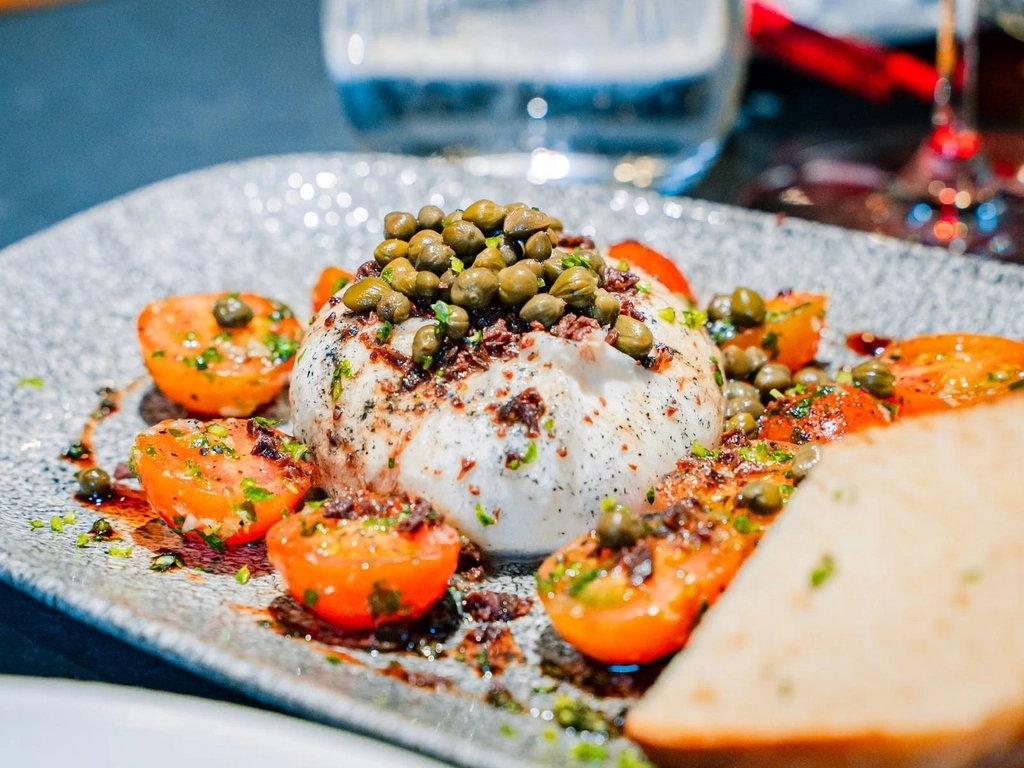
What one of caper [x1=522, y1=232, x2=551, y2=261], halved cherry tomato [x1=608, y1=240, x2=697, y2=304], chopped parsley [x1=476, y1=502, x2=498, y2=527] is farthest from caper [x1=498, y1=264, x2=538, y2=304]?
halved cherry tomato [x1=608, y1=240, x2=697, y2=304]

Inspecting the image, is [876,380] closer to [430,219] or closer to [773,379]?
[773,379]

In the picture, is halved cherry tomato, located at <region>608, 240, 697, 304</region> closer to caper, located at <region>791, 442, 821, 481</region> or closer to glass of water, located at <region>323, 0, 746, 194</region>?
caper, located at <region>791, 442, 821, 481</region>

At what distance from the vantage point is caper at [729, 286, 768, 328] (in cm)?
412

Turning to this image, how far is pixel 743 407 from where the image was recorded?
151 inches

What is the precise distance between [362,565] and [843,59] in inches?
190

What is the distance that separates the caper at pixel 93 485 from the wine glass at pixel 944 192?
3.63 metres

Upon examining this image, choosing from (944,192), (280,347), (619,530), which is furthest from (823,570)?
(944,192)

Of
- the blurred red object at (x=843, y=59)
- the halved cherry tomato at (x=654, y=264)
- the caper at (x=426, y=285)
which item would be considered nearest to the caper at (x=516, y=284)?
the caper at (x=426, y=285)

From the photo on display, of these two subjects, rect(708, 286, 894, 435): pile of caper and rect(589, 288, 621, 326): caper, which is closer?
rect(589, 288, 621, 326): caper

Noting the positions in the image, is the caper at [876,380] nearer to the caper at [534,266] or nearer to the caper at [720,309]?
the caper at [720,309]

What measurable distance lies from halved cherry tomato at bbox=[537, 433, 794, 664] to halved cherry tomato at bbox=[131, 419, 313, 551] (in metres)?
0.99

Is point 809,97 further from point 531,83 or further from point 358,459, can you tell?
point 358,459

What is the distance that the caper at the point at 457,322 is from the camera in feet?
10.7

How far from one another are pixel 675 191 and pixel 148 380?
9.94ft
